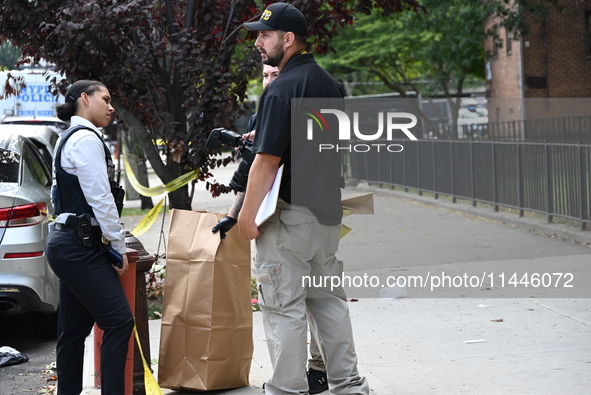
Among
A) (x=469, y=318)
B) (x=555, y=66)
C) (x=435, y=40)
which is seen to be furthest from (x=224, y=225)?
(x=555, y=66)

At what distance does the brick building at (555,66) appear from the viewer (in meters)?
28.0

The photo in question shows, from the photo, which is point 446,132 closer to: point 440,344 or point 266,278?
point 440,344

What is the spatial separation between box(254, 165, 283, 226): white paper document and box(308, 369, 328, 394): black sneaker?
3.95 ft

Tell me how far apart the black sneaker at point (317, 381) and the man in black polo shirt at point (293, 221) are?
17.5 inches

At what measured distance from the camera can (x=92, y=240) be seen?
15.0 feet

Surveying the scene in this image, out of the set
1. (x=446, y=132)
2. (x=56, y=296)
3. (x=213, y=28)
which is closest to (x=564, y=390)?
(x=56, y=296)

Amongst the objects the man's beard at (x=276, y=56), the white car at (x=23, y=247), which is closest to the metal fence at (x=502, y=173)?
the white car at (x=23, y=247)

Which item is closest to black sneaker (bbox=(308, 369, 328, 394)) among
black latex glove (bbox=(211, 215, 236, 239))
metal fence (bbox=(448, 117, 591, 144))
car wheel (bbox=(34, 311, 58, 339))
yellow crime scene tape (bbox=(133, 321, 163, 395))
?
yellow crime scene tape (bbox=(133, 321, 163, 395))

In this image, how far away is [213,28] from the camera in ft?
26.8

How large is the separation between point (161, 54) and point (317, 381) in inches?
146

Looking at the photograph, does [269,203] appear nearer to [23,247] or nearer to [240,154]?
[240,154]

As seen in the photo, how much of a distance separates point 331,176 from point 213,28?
12.8 feet

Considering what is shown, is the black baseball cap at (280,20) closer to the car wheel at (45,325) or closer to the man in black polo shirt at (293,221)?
the man in black polo shirt at (293,221)

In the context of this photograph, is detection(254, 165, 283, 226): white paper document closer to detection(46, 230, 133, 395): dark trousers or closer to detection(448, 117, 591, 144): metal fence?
detection(46, 230, 133, 395): dark trousers
